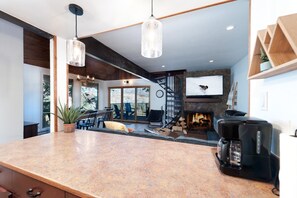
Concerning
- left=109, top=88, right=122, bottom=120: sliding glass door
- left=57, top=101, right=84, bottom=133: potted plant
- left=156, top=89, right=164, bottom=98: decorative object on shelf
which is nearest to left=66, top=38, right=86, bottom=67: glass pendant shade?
left=57, top=101, right=84, bottom=133: potted plant

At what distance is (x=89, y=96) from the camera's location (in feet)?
24.1

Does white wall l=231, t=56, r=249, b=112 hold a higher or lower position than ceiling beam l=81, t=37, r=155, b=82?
lower

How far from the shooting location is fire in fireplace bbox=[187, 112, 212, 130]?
5.61 metres

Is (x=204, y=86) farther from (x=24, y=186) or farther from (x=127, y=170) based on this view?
(x=24, y=186)

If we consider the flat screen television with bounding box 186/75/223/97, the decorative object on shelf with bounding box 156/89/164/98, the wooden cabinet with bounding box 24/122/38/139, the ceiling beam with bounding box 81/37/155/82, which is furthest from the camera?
the decorative object on shelf with bounding box 156/89/164/98

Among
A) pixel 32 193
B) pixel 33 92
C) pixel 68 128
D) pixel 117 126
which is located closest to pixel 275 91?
pixel 32 193

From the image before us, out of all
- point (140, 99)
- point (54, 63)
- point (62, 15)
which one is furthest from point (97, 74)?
point (62, 15)

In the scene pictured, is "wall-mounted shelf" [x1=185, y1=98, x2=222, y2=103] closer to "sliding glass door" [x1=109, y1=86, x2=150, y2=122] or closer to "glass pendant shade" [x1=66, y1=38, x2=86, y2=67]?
"sliding glass door" [x1=109, y1=86, x2=150, y2=122]

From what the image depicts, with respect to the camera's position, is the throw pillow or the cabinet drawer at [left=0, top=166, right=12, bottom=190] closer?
the cabinet drawer at [left=0, top=166, right=12, bottom=190]

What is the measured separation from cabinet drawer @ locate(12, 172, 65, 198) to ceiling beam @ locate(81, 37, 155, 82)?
76.2 inches

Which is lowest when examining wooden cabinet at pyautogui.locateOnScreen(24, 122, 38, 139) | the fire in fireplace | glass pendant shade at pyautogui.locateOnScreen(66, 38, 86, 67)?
the fire in fireplace

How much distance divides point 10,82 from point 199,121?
5657 mm

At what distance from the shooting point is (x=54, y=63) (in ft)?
6.23

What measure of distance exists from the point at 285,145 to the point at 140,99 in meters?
7.29
